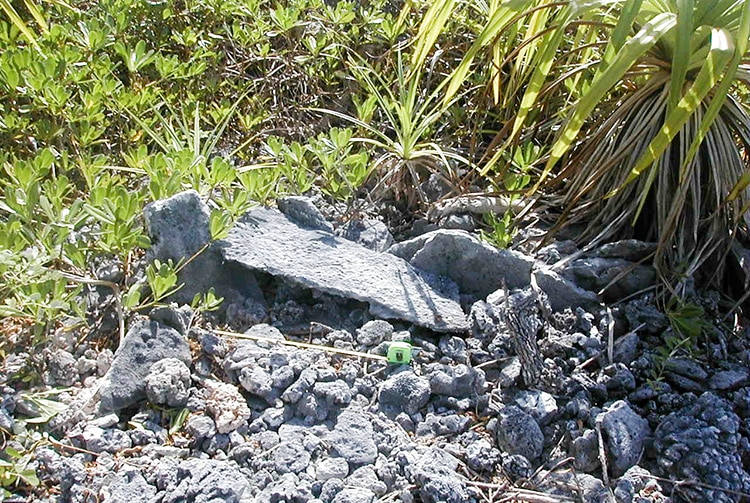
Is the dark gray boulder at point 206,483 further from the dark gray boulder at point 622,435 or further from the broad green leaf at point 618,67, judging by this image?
the broad green leaf at point 618,67

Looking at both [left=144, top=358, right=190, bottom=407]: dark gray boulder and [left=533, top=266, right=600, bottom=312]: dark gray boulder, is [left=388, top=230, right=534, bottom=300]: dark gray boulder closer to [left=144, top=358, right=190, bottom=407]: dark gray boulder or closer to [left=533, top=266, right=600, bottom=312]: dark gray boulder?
[left=533, top=266, right=600, bottom=312]: dark gray boulder

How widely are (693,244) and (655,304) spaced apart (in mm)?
248

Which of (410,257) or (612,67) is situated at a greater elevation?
(612,67)

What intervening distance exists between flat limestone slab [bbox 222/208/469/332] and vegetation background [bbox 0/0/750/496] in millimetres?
104

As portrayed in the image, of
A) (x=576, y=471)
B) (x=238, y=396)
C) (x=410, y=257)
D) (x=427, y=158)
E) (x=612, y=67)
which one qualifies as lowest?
(x=576, y=471)

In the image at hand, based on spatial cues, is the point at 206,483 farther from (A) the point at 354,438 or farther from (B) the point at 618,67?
(B) the point at 618,67

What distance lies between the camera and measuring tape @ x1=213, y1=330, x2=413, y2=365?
2.04m

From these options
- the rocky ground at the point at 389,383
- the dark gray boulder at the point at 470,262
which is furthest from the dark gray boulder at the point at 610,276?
the dark gray boulder at the point at 470,262

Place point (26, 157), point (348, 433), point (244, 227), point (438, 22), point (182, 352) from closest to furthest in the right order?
point (348, 433) → point (182, 352) → point (244, 227) → point (438, 22) → point (26, 157)

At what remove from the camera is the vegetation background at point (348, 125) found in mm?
2061

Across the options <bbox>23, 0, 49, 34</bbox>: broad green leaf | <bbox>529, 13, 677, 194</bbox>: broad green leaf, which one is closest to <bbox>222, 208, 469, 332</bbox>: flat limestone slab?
<bbox>529, 13, 677, 194</bbox>: broad green leaf

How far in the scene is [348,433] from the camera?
1.86 metres

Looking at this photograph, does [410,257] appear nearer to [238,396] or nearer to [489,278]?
[489,278]

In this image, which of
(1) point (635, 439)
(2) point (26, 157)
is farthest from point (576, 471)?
(2) point (26, 157)
